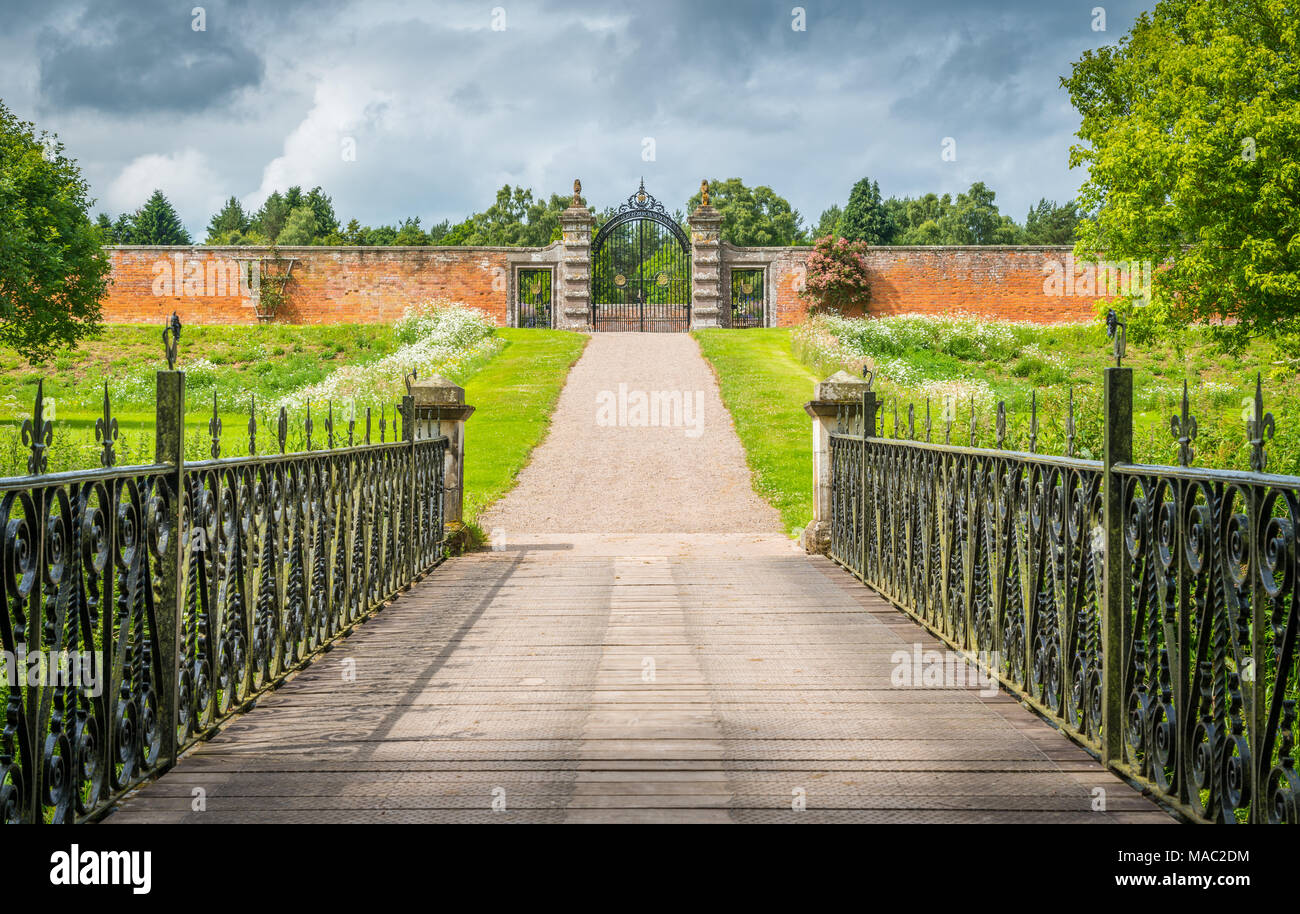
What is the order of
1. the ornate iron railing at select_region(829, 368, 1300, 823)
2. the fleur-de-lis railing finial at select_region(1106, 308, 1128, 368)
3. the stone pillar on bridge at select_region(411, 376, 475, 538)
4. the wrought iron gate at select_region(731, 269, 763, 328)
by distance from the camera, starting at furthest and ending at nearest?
the wrought iron gate at select_region(731, 269, 763, 328) → the stone pillar on bridge at select_region(411, 376, 475, 538) → the fleur-de-lis railing finial at select_region(1106, 308, 1128, 368) → the ornate iron railing at select_region(829, 368, 1300, 823)

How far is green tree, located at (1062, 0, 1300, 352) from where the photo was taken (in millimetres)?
17375

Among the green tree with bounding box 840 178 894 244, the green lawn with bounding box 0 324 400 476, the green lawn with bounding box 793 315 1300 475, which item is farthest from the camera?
the green tree with bounding box 840 178 894 244

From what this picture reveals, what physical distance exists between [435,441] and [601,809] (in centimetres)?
629

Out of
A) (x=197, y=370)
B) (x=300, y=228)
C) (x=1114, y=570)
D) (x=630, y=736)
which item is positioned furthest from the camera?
(x=300, y=228)

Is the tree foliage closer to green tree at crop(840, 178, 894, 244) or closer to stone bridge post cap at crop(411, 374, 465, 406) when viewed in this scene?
green tree at crop(840, 178, 894, 244)

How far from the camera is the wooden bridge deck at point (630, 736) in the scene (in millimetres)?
3146

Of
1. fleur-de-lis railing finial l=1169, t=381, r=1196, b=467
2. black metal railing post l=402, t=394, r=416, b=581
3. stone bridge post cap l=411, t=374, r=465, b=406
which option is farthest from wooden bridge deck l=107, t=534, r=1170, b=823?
stone bridge post cap l=411, t=374, r=465, b=406

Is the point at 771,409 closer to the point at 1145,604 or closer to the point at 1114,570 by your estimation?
the point at 1114,570

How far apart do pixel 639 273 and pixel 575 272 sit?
2324 millimetres

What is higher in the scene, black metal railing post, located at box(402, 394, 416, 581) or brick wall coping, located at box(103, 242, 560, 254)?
brick wall coping, located at box(103, 242, 560, 254)

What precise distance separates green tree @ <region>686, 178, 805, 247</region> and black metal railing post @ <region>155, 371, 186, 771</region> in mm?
63921

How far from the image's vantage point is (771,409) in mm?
19484

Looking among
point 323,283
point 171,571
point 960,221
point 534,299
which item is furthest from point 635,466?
point 960,221

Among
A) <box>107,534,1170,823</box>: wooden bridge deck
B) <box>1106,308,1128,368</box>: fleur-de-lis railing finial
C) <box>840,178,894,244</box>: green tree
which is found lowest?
<box>107,534,1170,823</box>: wooden bridge deck
